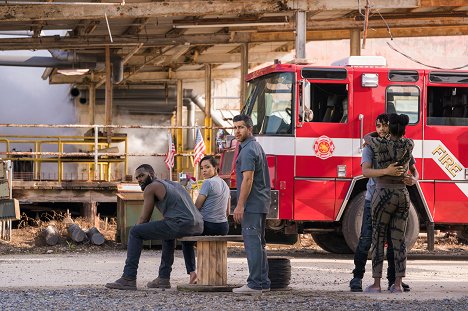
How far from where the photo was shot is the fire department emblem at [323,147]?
18734 millimetres

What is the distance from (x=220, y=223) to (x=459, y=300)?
10.3 ft

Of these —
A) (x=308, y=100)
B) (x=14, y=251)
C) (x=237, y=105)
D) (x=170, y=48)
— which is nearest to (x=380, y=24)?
(x=170, y=48)

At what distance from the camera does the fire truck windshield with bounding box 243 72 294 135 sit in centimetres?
1873

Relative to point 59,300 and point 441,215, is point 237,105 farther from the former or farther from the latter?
point 59,300

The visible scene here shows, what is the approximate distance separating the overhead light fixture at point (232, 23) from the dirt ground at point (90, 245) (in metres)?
4.92

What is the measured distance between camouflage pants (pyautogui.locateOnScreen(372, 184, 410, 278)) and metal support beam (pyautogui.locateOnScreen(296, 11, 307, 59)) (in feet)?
30.1

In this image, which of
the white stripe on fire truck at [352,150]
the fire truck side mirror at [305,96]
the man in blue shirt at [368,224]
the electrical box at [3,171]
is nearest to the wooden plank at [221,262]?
the man in blue shirt at [368,224]

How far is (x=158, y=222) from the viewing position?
12.9m

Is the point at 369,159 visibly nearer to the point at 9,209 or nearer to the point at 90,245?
the point at 90,245

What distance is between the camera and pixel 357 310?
35.9 feet

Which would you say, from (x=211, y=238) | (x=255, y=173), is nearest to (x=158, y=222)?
(x=211, y=238)

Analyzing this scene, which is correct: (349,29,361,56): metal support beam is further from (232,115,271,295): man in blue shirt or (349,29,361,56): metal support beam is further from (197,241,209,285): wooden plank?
(232,115,271,295): man in blue shirt

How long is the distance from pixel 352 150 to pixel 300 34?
398cm

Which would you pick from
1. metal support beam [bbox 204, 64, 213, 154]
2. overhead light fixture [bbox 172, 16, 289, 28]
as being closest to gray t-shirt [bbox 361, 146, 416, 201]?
overhead light fixture [bbox 172, 16, 289, 28]
